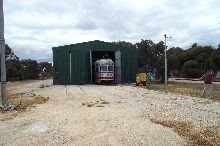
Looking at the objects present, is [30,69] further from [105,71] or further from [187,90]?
[187,90]

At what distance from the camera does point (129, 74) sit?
2039 inches

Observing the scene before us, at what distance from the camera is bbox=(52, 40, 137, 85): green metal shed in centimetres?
4794

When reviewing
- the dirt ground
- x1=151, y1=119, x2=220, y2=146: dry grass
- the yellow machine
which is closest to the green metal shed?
the yellow machine

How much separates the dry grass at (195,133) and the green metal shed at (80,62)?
35.0m

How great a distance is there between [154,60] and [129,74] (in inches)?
551

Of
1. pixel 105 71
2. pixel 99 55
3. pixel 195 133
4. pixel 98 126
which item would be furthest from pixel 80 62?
pixel 195 133

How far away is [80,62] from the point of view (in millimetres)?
48375

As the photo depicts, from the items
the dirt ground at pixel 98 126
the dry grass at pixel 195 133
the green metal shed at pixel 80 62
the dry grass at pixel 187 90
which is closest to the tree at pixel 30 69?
the green metal shed at pixel 80 62

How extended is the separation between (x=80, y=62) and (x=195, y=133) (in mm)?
37788

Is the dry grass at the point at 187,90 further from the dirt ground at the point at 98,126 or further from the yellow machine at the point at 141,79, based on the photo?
the dirt ground at the point at 98,126

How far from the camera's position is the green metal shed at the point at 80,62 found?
4794 cm

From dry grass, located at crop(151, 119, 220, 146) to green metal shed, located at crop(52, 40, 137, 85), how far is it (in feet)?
115

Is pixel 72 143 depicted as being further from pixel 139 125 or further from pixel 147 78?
pixel 147 78

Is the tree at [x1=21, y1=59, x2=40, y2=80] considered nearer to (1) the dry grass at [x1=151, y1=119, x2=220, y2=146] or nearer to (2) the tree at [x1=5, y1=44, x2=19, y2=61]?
(2) the tree at [x1=5, y1=44, x2=19, y2=61]
